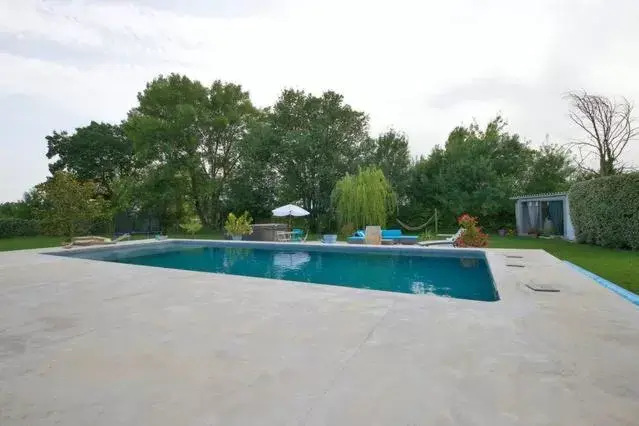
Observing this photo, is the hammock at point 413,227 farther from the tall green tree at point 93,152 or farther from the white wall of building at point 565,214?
the tall green tree at point 93,152

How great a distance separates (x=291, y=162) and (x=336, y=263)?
36.0 ft

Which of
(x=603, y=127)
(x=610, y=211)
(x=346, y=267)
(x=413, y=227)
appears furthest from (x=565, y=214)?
(x=346, y=267)

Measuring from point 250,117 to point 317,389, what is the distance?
22013 mm

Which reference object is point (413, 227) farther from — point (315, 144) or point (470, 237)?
point (470, 237)

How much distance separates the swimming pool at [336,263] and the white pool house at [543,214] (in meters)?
7.17

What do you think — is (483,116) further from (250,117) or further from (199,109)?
(199,109)

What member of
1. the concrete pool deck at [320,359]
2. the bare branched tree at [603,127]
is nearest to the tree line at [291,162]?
the bare branched tree at [603,127]

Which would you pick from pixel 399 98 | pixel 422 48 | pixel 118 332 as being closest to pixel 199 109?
pixel 399 98

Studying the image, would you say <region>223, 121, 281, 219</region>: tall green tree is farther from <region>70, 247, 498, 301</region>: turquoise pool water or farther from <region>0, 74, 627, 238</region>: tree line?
<region>70, 247, 498, 301</region>: turquoise pool water

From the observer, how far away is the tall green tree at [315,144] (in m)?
18.7

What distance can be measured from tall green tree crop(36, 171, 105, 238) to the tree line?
11.6 ft

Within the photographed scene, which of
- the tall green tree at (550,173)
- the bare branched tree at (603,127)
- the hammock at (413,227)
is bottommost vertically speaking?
the hammock at (413,227)

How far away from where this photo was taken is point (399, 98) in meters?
15.1

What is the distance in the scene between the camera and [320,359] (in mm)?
2621
